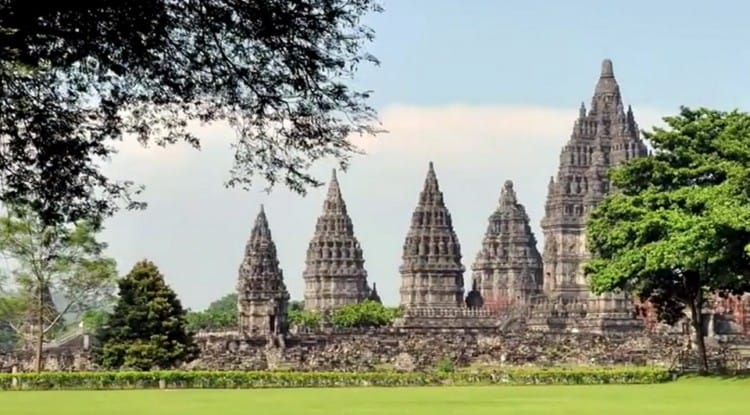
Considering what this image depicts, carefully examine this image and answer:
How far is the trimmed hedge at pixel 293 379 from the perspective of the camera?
45750mm

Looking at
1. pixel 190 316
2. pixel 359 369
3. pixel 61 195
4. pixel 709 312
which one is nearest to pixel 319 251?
pixel 190 316

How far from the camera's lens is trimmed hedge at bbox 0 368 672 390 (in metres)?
45.8

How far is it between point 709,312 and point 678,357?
1388 inches

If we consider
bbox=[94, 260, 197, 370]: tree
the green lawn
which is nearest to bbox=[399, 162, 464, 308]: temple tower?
bbox=[94, 260, 197, 370]: tree

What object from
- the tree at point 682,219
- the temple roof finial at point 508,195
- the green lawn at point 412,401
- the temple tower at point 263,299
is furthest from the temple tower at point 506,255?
the green lawn at point 412,401

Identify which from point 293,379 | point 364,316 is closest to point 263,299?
point 364,316

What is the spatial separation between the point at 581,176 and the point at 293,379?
236ft

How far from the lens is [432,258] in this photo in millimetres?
110312

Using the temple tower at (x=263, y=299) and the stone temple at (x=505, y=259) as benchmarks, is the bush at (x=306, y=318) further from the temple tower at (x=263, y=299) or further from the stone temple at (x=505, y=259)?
the temple tower at (x=263, y=299)

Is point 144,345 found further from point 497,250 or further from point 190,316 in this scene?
point 190,316

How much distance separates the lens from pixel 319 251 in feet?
405

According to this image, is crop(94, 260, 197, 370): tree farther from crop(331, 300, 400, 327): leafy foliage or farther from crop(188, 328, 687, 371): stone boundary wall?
crop(331, 300, 400, 327): leafy foliage

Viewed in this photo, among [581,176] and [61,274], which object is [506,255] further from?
[61,274]

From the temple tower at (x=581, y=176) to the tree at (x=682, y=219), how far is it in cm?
6397
